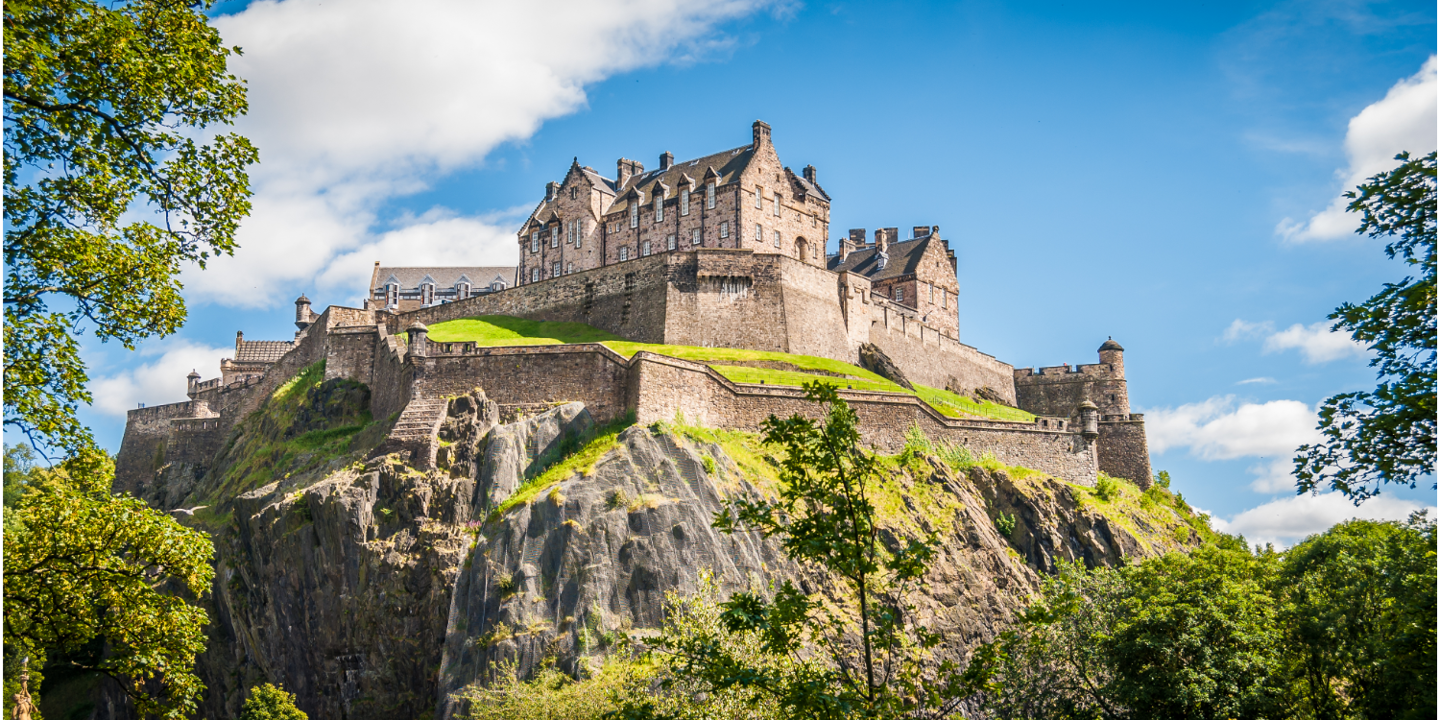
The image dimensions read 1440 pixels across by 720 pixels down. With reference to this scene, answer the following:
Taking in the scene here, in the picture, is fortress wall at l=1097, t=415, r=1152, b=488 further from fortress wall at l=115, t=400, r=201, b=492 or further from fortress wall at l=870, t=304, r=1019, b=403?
fortress wall at l=115, t=400, r=201, b=492

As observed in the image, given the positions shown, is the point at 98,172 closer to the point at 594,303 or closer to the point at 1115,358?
the point at 594,303

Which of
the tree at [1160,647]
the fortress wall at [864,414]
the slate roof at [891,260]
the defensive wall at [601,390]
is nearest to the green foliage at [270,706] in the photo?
the defensive wall at [601,390]

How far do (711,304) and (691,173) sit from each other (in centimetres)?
1550

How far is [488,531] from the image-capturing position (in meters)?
41.5

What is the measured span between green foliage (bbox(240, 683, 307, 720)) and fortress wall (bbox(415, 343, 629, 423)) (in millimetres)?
13377

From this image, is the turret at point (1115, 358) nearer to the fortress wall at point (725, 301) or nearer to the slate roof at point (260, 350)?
the fortress wall at point (725, 301)

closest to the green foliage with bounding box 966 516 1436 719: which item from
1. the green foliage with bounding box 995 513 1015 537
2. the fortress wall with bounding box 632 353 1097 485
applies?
the green foliage with bounding box 995 513 1015 537

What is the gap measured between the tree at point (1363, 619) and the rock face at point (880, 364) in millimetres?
25662

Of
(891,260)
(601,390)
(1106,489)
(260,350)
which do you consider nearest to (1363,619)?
(1106,489)

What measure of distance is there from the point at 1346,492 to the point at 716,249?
4566cm

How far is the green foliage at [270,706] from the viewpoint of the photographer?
4009 centimetres

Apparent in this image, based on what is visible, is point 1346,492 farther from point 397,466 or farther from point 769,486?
point 397,466

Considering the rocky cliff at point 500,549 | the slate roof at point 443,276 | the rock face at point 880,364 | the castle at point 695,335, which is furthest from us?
the slate roof at point 443,276

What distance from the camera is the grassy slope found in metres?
53.2
